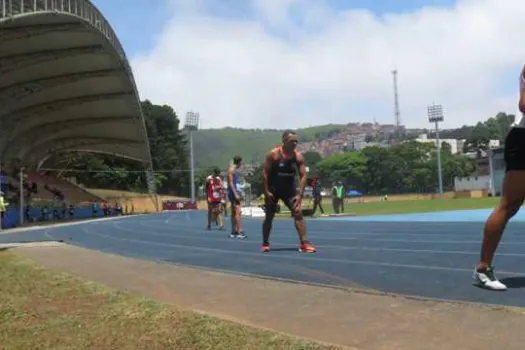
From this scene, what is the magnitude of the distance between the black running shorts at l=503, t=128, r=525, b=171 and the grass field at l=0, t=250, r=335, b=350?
7.94 ft

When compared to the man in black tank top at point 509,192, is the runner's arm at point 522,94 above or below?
above

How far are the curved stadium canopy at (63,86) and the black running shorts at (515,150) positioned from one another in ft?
104

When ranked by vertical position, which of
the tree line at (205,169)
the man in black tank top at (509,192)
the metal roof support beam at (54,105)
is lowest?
the man in black tank top at (509,192)

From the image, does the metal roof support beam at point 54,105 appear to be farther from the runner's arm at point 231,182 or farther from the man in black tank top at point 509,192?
the man in black tank top at point 509,192

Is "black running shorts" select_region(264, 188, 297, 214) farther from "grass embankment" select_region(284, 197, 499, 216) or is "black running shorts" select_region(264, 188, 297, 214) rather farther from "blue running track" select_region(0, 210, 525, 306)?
"grass embankment" select_region(284, 197, 499, 216)

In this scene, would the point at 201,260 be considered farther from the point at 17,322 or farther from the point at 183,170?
the point at 183,170

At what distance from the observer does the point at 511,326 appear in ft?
13.5

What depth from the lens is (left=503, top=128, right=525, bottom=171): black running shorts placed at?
16.7ft

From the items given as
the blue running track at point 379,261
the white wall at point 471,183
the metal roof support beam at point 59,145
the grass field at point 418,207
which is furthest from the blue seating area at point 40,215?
the white wall at point 471,183

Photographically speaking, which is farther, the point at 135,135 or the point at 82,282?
the point at 135,135

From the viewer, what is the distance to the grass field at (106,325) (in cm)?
412

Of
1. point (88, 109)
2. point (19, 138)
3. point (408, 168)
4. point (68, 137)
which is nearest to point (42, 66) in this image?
point (88, 109)

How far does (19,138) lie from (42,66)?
69.5 ft

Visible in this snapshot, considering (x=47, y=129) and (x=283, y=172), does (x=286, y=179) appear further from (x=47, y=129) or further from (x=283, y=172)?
(x=47, y=129)
